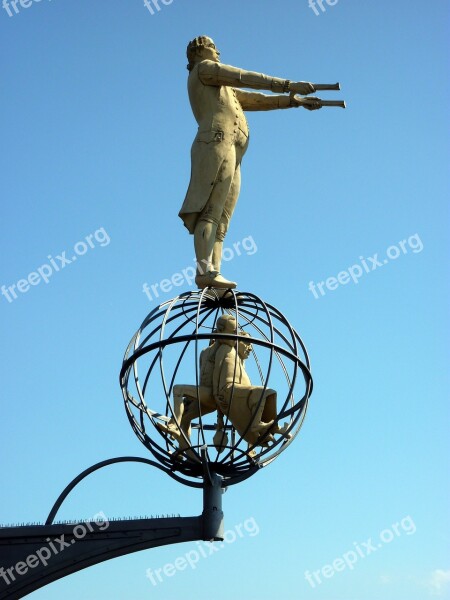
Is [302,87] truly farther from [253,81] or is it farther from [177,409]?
[177,409]

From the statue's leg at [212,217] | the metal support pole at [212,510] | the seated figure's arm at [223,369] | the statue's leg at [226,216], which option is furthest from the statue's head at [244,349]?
the metal support pole at [212,510]

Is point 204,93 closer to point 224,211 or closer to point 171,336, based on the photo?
point 224,211

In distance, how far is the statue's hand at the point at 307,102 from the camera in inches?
564

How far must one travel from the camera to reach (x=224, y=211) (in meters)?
14.4

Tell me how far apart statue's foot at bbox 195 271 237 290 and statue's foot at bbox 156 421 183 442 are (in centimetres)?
200

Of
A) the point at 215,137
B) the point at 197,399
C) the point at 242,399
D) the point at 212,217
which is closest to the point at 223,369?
the point at 242,399

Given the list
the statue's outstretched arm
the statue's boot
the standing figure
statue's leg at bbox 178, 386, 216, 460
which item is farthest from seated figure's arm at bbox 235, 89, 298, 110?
the statue's boot

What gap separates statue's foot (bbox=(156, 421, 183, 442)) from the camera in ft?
40.0

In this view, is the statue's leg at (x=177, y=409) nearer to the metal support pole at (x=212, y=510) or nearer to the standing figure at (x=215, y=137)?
the metal support pole at (x=212, y=510)

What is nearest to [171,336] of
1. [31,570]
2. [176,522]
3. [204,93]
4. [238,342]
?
[238,342]

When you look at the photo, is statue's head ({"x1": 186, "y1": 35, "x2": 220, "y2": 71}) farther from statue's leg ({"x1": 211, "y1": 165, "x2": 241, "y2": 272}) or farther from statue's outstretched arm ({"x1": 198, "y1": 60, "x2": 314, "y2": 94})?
statue's leg ({"x1": 211, "y1": 165, "x2": 241, "y2": 272})

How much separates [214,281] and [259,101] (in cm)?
323

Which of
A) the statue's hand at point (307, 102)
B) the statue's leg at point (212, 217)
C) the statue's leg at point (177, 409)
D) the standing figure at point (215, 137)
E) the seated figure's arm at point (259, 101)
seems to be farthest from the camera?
the seated figure's arm at point (259, 101)

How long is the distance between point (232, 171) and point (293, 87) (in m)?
1.43
